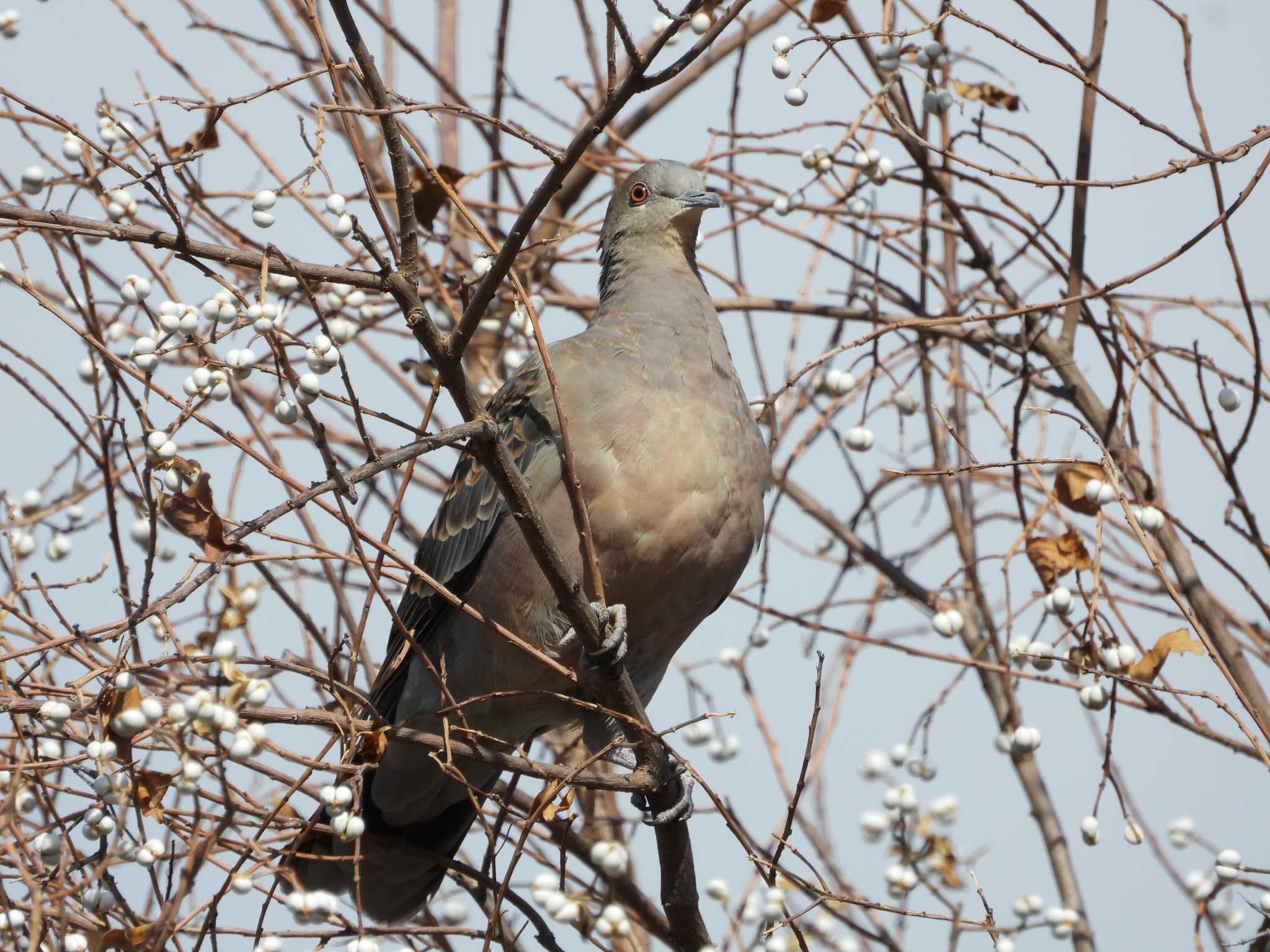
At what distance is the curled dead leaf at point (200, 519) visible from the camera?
243 centimetres

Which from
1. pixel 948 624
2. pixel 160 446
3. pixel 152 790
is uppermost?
pixel 948 624

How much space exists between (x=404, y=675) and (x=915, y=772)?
174 centimetres

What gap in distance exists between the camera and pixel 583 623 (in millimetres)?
3229

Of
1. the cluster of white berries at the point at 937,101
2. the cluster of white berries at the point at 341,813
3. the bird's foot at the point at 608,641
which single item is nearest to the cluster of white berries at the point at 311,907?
the cluster of white berries at the point at 341,813

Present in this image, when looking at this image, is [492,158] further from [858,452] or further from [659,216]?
[858,452]

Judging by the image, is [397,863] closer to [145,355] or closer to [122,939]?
[122,939]

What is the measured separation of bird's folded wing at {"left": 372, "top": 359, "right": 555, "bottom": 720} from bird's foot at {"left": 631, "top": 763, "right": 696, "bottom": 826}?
2.81 ft

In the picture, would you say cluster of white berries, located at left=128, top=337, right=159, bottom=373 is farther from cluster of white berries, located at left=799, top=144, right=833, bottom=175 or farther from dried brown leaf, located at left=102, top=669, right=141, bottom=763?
cluster of white berries, located at left=799, top=144, right=833, bottom=175

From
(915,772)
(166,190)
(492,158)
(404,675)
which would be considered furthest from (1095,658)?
(492,158)

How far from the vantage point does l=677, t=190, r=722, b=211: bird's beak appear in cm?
465

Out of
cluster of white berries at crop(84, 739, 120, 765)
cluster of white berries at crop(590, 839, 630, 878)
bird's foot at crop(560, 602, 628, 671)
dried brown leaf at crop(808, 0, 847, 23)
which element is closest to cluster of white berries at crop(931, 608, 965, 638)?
bird's foot at crop(560, 602, 628, 671)

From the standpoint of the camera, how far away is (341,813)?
2947 millimetres

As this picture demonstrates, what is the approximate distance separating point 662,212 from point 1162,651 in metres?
2.30

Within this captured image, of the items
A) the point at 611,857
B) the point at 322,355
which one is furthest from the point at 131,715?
the point at 611,857
